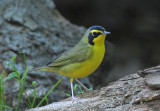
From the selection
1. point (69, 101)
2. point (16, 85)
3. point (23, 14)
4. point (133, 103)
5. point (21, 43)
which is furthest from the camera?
point (23, 14)

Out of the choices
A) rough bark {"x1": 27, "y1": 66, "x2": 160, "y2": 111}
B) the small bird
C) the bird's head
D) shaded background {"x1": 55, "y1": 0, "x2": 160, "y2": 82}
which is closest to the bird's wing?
the small bird

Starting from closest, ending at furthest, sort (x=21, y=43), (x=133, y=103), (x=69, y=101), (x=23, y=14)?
(x=133, y=103) → (x=69, y=101) → (x=21, y=43) → (x=23, y=14)

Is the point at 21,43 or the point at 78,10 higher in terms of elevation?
the point at 78,10

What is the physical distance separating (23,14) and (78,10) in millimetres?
3259

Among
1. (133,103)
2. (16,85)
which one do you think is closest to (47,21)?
(16,85)

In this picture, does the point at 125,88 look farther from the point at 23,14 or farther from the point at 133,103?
the point at 23,14

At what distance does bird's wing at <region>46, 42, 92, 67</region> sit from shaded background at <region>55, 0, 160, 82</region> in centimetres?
434

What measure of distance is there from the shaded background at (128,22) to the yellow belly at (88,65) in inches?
179

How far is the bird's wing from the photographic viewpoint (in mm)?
4086

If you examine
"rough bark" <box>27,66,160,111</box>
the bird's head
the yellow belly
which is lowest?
"rough bark" <box>27,66,160,111</box>

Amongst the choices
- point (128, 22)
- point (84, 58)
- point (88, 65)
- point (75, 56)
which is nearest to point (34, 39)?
point (75, 56)

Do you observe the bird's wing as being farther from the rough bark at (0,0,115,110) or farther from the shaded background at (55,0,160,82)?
the shaded background at (55,0,160,82)

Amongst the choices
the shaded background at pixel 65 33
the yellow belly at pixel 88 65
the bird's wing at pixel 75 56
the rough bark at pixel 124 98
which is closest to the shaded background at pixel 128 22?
the shaded background at pixel 65 33

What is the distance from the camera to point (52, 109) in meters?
3.57
